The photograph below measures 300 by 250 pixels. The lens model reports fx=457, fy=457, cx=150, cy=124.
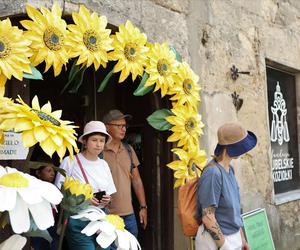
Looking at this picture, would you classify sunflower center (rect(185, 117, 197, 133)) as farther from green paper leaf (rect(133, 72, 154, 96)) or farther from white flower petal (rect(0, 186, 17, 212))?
white flower petal (rect(0, 186, 17, 212))

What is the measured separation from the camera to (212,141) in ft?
13.2

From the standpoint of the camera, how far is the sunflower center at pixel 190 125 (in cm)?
337

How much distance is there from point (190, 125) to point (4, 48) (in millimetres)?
1640

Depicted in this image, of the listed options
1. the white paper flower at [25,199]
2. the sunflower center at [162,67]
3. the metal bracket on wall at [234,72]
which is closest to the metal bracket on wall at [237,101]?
the metal bracket on wall at [234,72]

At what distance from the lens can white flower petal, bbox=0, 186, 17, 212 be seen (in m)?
1.02

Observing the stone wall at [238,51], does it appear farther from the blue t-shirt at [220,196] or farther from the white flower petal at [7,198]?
the white flower petal at [7,198]

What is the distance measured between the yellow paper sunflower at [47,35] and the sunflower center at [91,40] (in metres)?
0.15

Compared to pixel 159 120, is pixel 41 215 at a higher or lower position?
lower

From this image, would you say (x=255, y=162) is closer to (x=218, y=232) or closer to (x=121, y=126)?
(x=121, y=126)

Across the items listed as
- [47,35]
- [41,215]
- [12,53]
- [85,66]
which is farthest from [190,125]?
[41,215]

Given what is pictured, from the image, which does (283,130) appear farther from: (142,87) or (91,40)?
A: (91,40)

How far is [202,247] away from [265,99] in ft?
8.53

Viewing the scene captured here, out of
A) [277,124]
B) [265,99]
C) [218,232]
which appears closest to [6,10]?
[218,232]

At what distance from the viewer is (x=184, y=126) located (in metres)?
3.35
